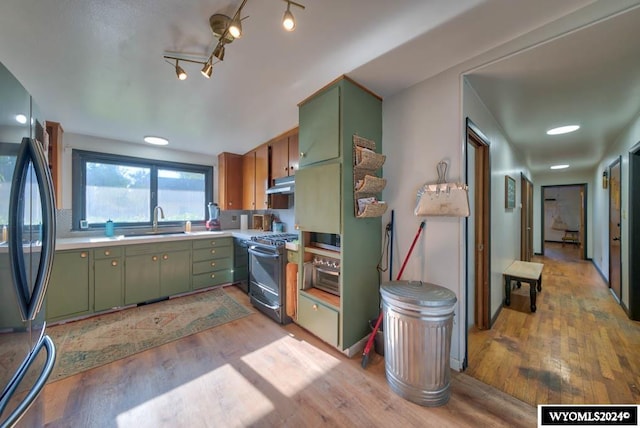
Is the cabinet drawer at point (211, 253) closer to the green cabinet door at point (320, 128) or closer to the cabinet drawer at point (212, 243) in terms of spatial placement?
the cabinet drawer at point (212, 243)

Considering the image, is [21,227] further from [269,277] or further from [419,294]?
[269,277]

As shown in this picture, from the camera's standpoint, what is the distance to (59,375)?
1799 millimetres

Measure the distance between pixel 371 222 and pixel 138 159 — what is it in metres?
3.71

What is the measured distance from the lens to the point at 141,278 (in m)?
3.07

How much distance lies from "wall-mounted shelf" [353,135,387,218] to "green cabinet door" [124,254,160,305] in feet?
9.48

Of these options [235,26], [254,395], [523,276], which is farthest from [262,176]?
[523,276]

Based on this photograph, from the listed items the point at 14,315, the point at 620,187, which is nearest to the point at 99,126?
the point at 14,315

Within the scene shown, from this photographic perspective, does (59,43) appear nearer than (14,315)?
No

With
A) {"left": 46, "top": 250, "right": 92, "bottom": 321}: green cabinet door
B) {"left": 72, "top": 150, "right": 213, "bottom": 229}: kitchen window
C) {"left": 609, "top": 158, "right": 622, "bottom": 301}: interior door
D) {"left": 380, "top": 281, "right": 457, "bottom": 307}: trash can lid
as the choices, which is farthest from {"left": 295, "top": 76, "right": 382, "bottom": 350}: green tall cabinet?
{"left": 609, "top": 158, "right": 622, "bottom": 301}: interior door

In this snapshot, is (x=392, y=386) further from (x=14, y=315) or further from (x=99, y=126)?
(x=99, y=126)

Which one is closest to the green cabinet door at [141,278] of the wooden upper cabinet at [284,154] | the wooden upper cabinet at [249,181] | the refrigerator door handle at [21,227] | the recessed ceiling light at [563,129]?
the wooden upper cabinet at [249,181]

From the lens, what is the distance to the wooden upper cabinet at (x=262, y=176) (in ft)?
11.8

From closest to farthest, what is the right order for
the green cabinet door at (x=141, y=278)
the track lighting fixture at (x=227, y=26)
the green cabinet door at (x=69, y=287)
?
the track lighting fixture at (x=227, y=26) → the green cabinet door at (x=69, y=287) → the green cabinet door at (x=141, y=278)

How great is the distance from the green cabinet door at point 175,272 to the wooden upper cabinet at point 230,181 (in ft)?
3.71
